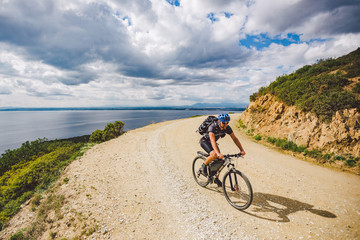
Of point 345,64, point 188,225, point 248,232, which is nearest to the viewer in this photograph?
point 248,232

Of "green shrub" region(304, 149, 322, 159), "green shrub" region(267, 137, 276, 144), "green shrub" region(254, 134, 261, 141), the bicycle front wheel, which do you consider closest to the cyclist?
the bicycle front wheel

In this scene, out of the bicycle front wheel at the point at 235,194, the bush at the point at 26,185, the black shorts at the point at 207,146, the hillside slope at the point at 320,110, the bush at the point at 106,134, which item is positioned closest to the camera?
the bicycle front wheel at the point at 235,194

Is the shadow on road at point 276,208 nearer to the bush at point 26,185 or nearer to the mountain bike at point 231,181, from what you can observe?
the mountain bike at point 231,181

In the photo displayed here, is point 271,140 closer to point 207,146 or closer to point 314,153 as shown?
point 314,153

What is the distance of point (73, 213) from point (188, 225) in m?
4.18

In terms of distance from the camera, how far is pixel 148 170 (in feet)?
29.8

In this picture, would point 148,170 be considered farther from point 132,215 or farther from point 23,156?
point 23,156

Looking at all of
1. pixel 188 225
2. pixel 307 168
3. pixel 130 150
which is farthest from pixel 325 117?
pixel 130 150

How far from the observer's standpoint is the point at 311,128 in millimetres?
11336

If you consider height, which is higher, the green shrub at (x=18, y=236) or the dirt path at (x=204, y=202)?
the dirt path at (x=204, y=202)

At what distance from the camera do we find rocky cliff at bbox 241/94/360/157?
9547 mm

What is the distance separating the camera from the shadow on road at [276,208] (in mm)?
5004

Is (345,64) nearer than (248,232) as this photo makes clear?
No

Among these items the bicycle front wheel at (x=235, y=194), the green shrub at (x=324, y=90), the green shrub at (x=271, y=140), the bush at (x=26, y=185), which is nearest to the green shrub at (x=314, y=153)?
the green shrub at (x=324, y=90)
